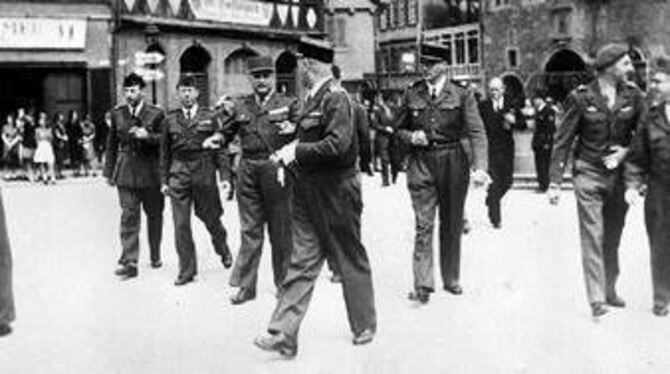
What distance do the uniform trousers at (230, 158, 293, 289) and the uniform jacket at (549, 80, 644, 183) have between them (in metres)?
2.20

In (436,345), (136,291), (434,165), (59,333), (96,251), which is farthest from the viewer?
(96,251)

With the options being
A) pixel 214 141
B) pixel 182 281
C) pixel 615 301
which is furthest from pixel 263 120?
pixel 615 301

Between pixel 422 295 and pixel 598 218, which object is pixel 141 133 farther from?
pixel 598 218

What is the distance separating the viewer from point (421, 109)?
8.70 meters

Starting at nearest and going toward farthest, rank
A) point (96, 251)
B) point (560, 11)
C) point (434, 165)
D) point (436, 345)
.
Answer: point (436, 345) → point (434, 165) → point (96, 251) → point (560, 11)

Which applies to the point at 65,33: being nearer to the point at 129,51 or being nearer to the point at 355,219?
the point at 129,51

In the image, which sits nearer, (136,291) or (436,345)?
(436,345)

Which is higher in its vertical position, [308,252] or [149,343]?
[308,252]

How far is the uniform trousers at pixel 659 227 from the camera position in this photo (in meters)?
7.79

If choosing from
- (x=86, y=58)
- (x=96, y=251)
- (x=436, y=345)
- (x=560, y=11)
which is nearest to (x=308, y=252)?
(x=436, y=345)

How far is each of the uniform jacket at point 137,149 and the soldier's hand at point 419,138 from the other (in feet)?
9.09

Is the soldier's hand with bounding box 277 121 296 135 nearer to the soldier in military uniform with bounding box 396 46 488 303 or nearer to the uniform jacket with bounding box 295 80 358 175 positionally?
the soldier in military uniform with bounding box 396 46 488 303

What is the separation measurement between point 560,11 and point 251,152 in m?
39.5

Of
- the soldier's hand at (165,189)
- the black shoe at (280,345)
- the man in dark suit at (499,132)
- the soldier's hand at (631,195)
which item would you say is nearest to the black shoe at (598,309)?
the soldier's hand at (631,195)
